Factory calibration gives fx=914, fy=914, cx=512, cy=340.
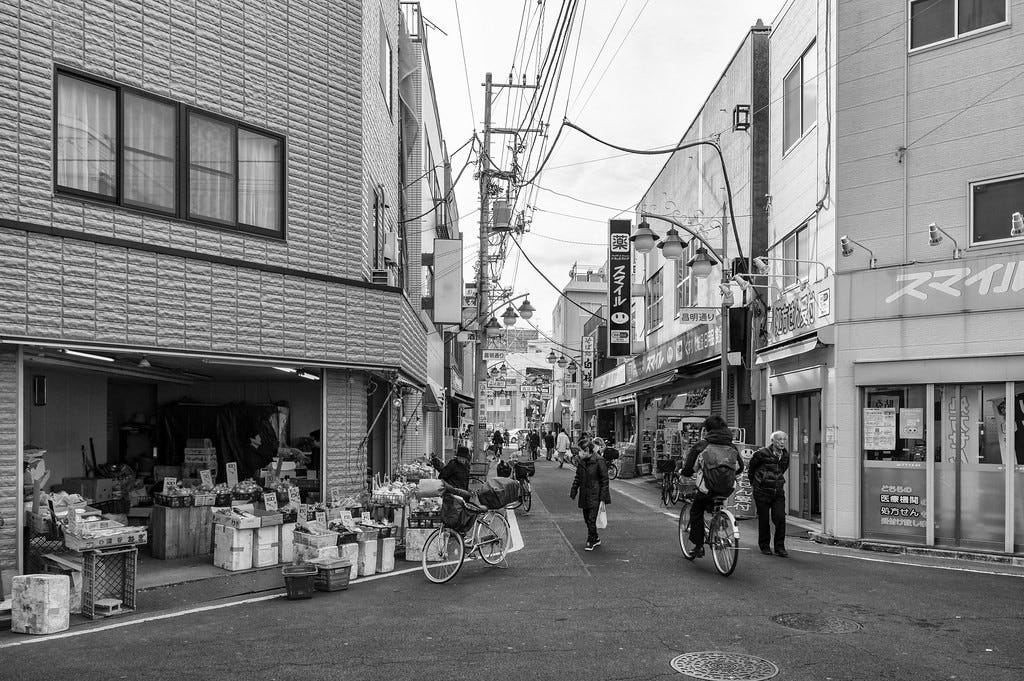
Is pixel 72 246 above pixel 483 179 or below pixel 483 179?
below

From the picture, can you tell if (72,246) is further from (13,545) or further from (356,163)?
(356,163)

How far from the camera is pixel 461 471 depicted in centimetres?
1256

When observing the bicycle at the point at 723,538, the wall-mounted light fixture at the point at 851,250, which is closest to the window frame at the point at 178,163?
the bicycle at the point at 723,538

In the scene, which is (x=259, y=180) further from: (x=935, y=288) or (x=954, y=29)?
(x=954, y=29)

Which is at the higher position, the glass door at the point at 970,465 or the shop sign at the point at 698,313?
the shop sign at the point at 698,313

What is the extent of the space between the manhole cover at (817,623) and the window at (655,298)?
83.4ft

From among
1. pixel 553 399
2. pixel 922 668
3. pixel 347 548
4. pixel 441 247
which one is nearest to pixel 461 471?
pixel 347 548

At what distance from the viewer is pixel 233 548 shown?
11.9 metres

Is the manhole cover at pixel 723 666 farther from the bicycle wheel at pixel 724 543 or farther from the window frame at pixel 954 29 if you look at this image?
the window frame at pixel 954 29

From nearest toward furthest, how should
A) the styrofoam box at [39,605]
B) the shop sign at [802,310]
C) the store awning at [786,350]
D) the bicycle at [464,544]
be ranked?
the styrofoam box at [39,605], the bicycle at [464,544], the shop sign at [802,310], the store awning at [786,350]

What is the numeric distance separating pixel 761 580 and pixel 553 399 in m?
83.6

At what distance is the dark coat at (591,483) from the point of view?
14438mm

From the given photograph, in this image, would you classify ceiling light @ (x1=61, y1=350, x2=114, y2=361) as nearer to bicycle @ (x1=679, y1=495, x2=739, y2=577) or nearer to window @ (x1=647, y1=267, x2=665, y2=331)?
bicycle @ (x1=679, y1=495, x2=739, y2=577)

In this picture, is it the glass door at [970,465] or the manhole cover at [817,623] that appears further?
the glass door at [970,465]
